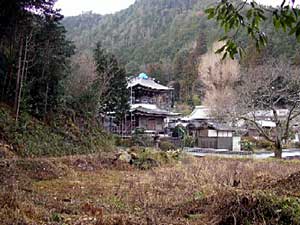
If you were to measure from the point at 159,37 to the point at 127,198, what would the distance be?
156 ft

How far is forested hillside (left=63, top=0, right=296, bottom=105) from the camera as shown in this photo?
149 ft

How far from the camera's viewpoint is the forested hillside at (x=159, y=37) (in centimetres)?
4534

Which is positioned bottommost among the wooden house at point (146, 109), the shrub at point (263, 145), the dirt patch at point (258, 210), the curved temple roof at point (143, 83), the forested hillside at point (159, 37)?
the shrub at point (263, 145)

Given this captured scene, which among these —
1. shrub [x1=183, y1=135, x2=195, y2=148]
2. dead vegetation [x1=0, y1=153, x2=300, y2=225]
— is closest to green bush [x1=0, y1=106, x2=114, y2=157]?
dead vegetation [x1=0, y1=153, x2=300, y2=225]

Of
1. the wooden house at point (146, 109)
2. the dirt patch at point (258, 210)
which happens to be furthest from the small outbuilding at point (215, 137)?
the dirt patch at point (258, 210)

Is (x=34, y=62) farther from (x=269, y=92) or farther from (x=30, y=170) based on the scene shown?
(x=269, y=92)

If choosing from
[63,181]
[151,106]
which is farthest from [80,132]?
[151,106]

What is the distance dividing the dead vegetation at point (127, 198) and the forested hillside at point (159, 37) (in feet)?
102

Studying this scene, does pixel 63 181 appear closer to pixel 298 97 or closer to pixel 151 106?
pixel 298 97

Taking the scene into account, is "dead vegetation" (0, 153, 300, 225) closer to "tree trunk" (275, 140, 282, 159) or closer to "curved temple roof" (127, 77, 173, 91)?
"tree trunk" (275, 140, 282, 159)

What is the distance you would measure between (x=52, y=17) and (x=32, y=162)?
28.3 feet

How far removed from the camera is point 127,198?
7.16m

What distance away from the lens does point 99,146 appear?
18656 mm

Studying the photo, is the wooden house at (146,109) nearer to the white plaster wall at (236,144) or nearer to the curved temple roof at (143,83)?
the curved temple roof at (143,83)
